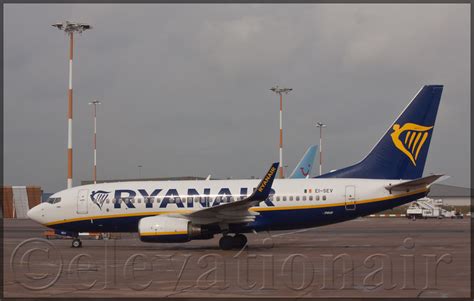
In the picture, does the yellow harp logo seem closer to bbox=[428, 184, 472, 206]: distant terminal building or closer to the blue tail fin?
the blue tail fin

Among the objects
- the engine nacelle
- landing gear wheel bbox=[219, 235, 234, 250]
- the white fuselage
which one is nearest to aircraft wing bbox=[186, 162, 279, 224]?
the engine nacelle

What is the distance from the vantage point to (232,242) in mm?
30375

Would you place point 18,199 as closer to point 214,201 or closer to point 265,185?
point 214,201

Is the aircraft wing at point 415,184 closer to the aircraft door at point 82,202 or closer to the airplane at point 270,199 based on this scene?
the airplane at point 270,199

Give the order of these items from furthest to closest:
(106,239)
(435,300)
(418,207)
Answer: (418,207), (106,239), (435,300)

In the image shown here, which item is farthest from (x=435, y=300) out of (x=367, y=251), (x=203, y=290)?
(x=367, y=251)

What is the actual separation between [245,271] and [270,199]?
33.8 ft

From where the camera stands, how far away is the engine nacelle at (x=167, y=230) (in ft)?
93.7

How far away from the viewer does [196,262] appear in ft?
78.4

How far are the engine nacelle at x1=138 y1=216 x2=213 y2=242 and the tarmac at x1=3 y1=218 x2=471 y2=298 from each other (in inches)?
28.0

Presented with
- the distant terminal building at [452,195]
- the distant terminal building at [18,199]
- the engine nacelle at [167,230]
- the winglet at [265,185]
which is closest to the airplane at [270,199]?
the engine nacelle at [167,230]

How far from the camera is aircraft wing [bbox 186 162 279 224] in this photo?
1092 inches

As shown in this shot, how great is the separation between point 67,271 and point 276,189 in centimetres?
1268

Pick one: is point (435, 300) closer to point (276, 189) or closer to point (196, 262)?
point (196, 262)
